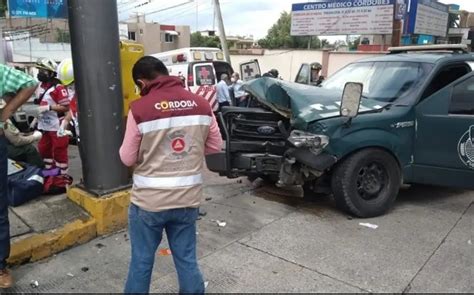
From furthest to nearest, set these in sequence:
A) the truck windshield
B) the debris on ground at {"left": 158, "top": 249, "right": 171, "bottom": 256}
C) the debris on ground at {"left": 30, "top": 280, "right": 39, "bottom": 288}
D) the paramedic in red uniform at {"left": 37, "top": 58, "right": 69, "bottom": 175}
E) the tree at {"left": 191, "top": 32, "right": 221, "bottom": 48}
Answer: the tree at {"left": 191, "top": 32, "right": 221, "bottom": 48}
the paramedic in red uniform at {"left": 37, "top": 58, "right": 69, "bottom": 175}
the truck windshield
the debris on ground at {"left": 158, "top": 249, "right": 171, "bottom": 256}
the debris on ground at {"left": 30, "top": 280, "right": 39, "bottom": 288}

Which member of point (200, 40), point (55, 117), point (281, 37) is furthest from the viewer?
point (200, 40)

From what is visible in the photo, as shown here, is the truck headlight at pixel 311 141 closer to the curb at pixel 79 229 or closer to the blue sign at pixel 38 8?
the curb at pixel 79 229

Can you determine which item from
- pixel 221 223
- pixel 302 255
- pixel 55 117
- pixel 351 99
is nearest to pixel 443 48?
pixel 351 99

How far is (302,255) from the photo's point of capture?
3.88 meters

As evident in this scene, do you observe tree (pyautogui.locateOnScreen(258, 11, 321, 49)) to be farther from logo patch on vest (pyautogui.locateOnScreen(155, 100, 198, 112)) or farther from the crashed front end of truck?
logo patch on vest (pyautogui.locateOnScreen(155, 100, 198, 112))

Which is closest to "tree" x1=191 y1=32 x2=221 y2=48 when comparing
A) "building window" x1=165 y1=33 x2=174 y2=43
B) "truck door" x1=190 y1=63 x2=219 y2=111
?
"building window" x1=165 y1=33 x2=174 y2=43

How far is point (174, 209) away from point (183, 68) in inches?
438

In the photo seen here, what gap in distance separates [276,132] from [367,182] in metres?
1.14

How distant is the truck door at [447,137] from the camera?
4.93 m

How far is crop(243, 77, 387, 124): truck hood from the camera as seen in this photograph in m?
4.62

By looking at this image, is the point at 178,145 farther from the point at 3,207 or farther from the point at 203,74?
the point at 203,74

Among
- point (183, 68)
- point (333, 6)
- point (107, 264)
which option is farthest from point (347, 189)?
point (333, 6)

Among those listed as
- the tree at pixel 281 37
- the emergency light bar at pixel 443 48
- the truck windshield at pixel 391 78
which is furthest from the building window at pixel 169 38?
the truck windshield at pixel 391 78

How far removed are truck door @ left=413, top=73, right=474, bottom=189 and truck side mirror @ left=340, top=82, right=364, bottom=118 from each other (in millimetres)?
1034
